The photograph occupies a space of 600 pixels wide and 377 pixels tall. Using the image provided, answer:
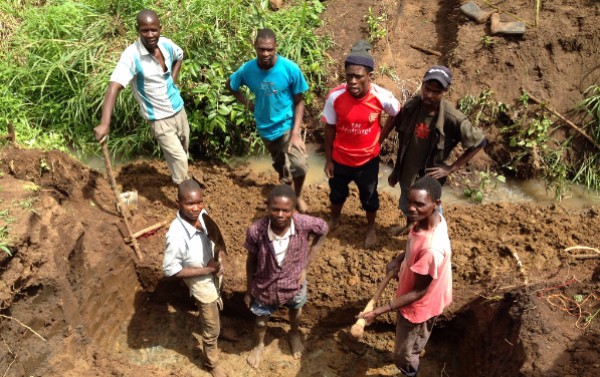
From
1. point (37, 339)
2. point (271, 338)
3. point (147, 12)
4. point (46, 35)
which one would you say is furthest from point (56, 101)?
point (271, 338)

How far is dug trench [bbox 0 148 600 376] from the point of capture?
11.8 feet

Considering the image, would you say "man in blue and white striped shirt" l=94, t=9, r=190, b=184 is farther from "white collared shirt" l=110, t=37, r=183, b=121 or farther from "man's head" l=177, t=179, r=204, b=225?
"man's head" l=177, t=179, r=204, b=225

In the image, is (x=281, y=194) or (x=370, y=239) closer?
(x=281, y=194)

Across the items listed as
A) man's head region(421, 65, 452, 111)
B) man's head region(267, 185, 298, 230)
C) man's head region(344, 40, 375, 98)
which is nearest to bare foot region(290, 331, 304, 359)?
man's head region(267, 185, 298, 230)

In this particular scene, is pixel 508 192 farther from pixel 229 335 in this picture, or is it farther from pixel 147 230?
pixel 147 230

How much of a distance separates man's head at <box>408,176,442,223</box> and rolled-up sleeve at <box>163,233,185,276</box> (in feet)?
4.86

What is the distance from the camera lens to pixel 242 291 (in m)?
4.42

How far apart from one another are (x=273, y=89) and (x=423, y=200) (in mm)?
1925

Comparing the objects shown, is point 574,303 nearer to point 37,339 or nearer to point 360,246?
point 360,246

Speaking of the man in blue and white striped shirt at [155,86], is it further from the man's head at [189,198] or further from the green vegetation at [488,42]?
the green vegetation at [488,42]

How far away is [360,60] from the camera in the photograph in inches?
143

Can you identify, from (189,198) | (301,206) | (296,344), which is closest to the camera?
(189,198)

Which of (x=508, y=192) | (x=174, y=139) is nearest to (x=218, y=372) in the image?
(x=174, y=139)

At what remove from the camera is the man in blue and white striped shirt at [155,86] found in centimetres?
410
